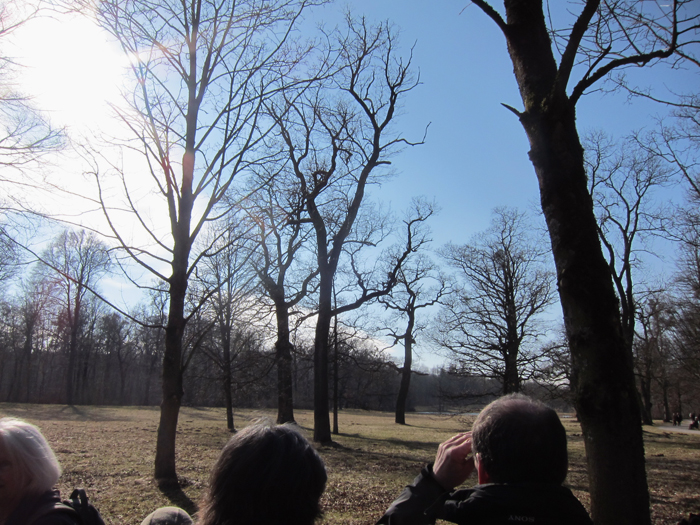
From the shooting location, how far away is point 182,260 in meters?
7.98

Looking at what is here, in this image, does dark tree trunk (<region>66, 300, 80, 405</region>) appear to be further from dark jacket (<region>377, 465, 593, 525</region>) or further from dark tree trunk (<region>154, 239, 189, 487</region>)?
dark jacket (<region>377, 465, 593, 525</region>)

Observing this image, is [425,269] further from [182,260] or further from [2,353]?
[2,353]

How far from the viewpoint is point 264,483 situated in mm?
1388

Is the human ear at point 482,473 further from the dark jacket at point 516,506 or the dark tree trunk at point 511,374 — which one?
the dark tree trunk at point 511,374


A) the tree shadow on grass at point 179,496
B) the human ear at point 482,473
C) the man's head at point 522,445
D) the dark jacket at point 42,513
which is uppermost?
the man's head at point 522,445

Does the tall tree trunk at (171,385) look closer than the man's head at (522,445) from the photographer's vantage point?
No

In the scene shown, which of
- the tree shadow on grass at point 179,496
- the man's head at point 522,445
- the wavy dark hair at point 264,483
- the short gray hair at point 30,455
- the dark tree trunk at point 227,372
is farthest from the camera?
the dark tree trunk at point 227,372

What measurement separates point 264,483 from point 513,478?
825 millimetres

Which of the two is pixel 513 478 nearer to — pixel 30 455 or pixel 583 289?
pixel 583 289

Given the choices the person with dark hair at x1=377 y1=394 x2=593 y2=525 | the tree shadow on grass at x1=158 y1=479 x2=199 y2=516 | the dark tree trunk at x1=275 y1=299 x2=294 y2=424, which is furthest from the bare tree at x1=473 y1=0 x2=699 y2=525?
the dark tree trunk at x1=275 y1=299 x2=294 y2=424

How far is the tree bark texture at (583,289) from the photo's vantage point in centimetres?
283

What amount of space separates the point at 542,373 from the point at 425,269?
9.99 meters

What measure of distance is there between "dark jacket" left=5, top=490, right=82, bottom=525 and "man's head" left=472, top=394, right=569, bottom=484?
5.84ft

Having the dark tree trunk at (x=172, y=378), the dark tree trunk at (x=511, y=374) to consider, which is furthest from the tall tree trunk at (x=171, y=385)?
the dark tree trunk at (x=511, y=374)
